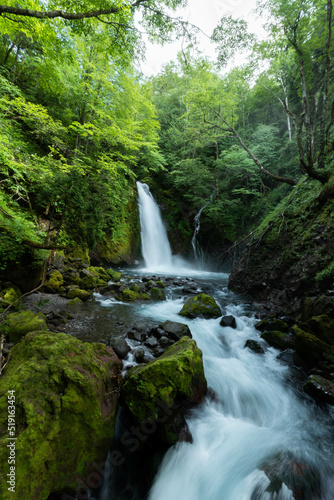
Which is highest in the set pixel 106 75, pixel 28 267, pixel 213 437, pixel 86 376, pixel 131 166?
pixel 106 75

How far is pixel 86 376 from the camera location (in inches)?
94.7

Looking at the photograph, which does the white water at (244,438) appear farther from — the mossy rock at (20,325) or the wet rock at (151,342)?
the mossy rock at (20,325)

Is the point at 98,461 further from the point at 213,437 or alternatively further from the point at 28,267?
the point at 28,267

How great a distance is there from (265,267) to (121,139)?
8262 millimetres

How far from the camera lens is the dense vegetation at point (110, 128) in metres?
5.04

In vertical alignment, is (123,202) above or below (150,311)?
above

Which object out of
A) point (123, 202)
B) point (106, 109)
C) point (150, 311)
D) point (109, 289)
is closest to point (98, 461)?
point (150, 311)

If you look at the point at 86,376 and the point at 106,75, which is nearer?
the point at 86,376

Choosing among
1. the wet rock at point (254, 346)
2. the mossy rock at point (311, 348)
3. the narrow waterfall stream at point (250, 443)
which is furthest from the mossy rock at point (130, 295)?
the mossy rock at point (311, 348)

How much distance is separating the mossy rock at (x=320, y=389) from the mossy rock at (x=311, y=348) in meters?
0.45

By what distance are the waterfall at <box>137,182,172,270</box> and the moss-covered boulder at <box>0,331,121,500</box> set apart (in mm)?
11803

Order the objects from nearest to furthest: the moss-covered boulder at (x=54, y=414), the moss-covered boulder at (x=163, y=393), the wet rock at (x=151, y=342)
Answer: the moss-covered boulder at (x=54, y=414) < the moss-covered boulder at (x=163, y=393) < the wet rock at (x=151, y=342)

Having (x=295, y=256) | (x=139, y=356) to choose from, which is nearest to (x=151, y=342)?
(x=139, y=356)

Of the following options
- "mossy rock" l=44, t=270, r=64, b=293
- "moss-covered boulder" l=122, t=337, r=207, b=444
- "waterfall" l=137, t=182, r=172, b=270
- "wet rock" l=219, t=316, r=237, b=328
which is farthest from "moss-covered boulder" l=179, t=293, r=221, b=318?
"waterfall" l=137, t=182, r=172, b=270
